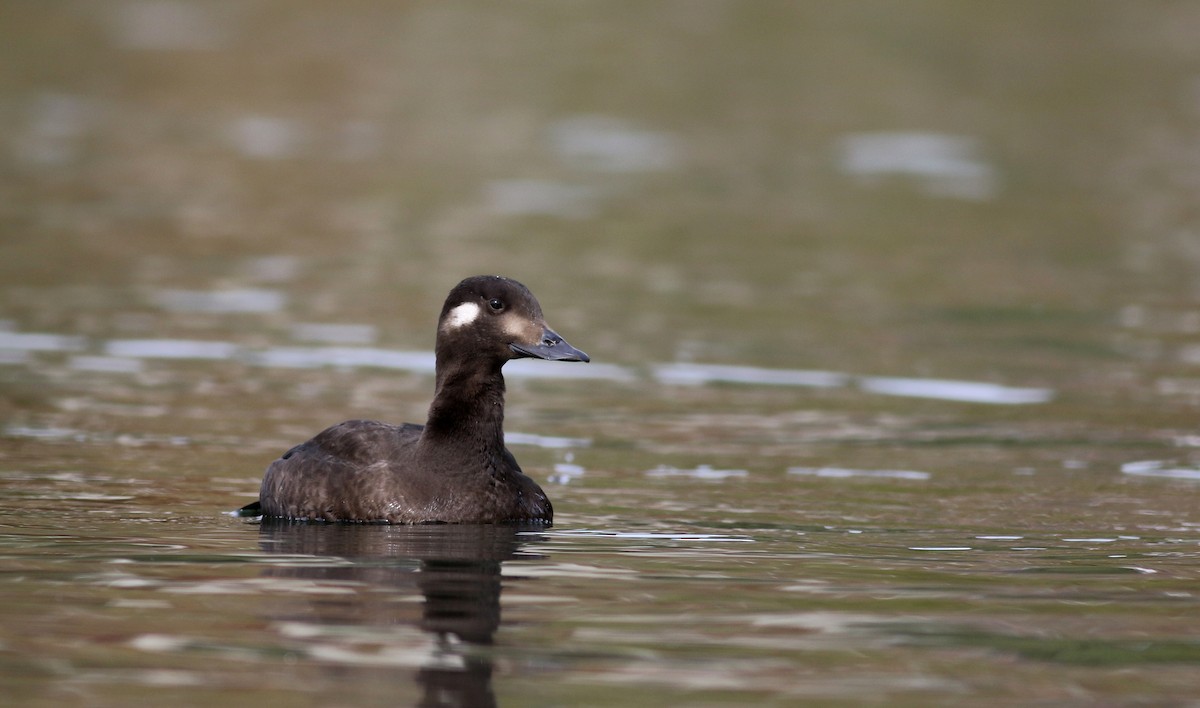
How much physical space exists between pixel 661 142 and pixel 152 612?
109 ft

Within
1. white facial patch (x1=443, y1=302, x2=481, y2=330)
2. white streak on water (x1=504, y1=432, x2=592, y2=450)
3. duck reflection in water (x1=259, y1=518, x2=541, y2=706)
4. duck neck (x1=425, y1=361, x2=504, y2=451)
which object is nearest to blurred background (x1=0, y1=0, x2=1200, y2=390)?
white streak on water (x1=504, y1=432, x2=592, y2=450)

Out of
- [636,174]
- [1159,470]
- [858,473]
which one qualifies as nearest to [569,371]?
[858,473]

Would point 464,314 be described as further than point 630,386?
No

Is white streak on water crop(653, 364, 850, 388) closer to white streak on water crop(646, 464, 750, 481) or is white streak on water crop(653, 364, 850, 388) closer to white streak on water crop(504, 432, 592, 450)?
white streak on water crop(504, 432, 592, 450)

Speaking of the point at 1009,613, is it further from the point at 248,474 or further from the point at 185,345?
the point at 185,345

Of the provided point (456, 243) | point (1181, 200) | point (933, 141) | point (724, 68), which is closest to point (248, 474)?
point (456, 243)

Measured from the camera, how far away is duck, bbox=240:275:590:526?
11.1 meters

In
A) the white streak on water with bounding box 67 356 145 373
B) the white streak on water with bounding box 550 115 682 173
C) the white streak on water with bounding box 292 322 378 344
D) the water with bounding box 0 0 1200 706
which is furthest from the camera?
the white streak on water with bounding box 550 115 682 173

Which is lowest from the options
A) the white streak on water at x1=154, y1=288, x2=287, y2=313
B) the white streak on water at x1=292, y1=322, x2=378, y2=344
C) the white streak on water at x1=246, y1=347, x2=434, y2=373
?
the white streak on water at x1=246, y1=347, x2=434, y2=373

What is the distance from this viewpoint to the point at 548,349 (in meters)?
11.1

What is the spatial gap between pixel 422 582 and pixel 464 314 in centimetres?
228

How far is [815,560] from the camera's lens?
10164mm

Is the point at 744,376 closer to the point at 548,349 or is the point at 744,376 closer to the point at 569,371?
the point at 569,371

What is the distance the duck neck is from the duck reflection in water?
0.52 meters
